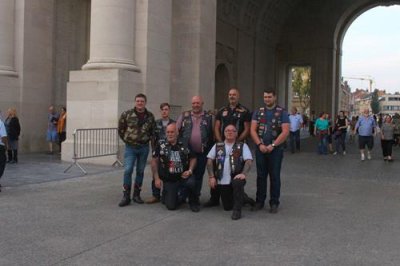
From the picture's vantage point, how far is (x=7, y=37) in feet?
56.0

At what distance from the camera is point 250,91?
31.6m

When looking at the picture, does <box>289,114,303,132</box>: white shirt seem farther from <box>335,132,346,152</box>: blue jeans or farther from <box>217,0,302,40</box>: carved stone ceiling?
<box>217,0,302,40</box>: carved stone ceiling

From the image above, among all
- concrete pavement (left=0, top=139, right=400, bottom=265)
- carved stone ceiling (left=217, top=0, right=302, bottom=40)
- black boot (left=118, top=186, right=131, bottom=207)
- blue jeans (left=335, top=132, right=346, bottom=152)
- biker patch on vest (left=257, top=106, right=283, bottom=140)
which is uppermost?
carved stone ceiling (left=217, top=0, right=302, bottom=40)

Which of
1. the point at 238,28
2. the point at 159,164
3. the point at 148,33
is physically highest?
the point at 238,28

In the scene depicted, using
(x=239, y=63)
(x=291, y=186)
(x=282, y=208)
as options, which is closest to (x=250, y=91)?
(x=239, y=63)

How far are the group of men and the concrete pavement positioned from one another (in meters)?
0.27

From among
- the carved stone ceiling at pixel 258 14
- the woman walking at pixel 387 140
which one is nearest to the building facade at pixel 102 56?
the carved stone ceiling at pixel 258 14

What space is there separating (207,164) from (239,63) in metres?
22.8

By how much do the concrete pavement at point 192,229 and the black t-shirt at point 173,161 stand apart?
0.54 m

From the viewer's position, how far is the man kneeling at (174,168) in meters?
7.82

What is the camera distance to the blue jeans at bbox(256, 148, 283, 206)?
7.75 meters

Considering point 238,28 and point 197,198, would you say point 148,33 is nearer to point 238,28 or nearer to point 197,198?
point 197,198

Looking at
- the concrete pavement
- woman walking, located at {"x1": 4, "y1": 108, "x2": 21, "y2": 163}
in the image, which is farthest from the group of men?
woman walking, located at {"x1": 4, "y1": 108, "x2": 21, "y2": 163}

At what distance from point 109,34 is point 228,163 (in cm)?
807
